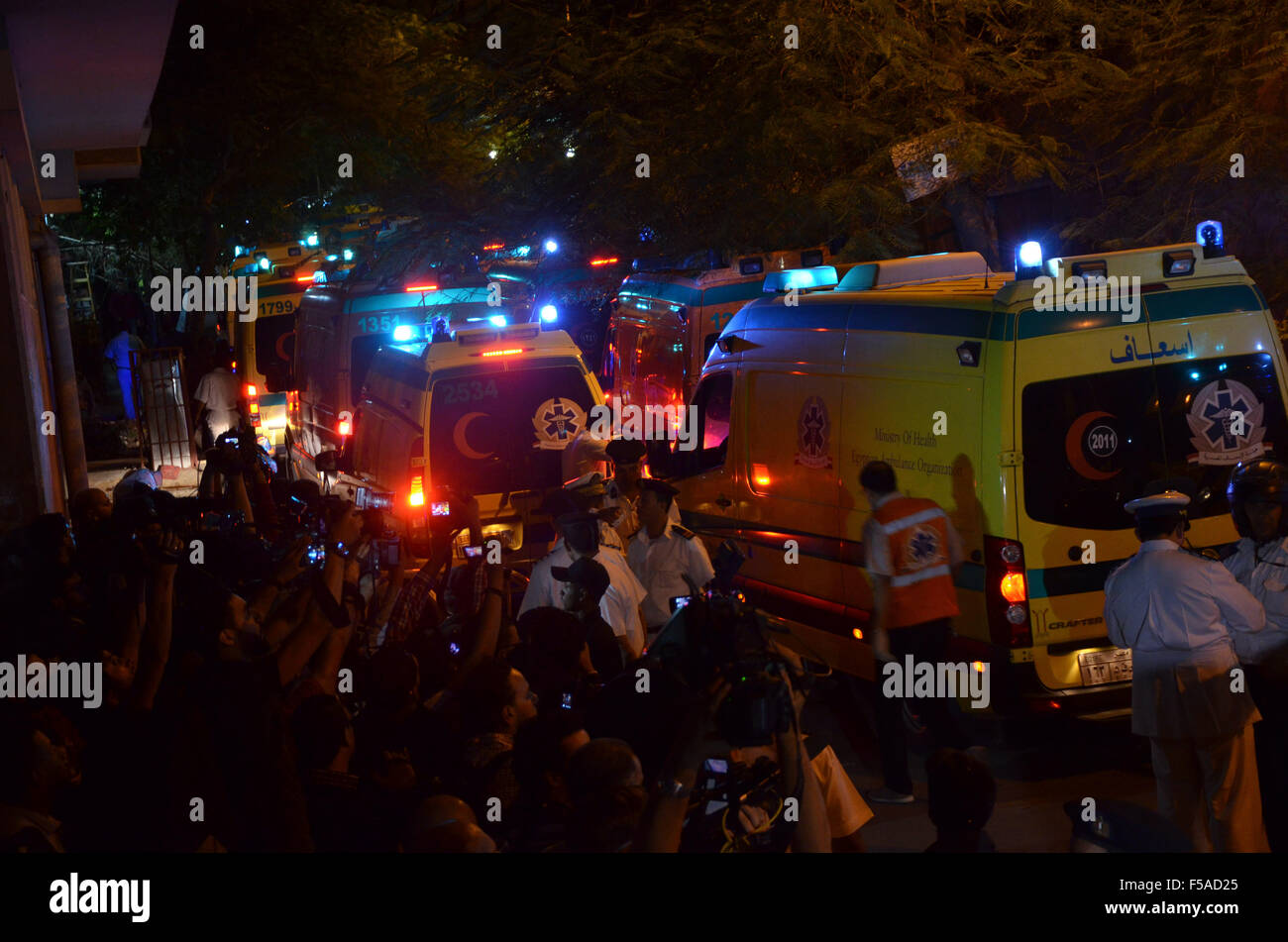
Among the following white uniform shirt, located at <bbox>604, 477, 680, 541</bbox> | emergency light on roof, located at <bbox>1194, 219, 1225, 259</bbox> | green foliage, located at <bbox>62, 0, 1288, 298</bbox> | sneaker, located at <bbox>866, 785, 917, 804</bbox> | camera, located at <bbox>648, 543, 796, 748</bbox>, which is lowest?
sneaker, located at <bbox>866, 785, 917, 804</bbox>

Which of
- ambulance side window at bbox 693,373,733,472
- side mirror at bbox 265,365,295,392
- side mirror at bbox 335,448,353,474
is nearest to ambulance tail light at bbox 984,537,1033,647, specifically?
ambulance side window at bbox 693,373,733,472

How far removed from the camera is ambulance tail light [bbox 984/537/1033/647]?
611 centimetres

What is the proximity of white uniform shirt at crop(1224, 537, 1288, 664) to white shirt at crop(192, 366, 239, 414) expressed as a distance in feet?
41.3

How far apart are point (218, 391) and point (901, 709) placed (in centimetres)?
1131

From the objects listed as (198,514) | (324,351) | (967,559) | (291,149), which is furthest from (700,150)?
(291,149)

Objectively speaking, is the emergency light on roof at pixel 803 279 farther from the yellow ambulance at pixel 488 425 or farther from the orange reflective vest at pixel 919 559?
the orange reflective vest at pixel 919 559

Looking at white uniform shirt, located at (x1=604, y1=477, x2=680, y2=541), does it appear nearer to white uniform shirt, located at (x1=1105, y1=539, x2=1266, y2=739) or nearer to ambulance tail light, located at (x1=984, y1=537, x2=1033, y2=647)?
ambulance tail light, located at (x1=984, y1=537, x2=1033, y2=647)

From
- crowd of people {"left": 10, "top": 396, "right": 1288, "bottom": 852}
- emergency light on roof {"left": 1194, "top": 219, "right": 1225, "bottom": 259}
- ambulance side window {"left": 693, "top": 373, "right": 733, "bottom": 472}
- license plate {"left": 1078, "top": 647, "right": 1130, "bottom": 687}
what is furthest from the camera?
ambulance side window {"left": 693, "top": 373, "right": 733, "bottom": 472}

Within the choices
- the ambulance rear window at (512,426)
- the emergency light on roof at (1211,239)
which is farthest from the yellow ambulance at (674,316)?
the emergency light on roof at (1211,239)

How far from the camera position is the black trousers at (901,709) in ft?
20.4

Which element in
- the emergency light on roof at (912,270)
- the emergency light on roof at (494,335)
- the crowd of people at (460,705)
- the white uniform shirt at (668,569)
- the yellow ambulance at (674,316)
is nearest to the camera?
the crowd of people at (460,705)

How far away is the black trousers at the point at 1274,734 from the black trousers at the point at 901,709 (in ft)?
4.75

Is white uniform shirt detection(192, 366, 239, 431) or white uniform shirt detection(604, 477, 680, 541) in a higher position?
white uniform shirt detection(192, 366, 239, 431)

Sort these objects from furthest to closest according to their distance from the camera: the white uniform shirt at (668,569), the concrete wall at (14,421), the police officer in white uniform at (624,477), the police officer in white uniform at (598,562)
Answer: the police officer in white uniform at (624,477), the concrete wall at (14,421), the white uniform shirt at (668,569), the police officer in white uniform at (598,562)
